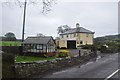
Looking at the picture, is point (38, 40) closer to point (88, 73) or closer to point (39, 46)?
point (39, 46)

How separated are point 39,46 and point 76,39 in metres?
25.8

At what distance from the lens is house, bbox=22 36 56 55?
39.3 meters

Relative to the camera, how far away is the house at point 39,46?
3934 cm

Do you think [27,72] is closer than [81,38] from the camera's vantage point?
Yes

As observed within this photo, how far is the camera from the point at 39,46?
132 feet

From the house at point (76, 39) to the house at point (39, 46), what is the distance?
20.5 m

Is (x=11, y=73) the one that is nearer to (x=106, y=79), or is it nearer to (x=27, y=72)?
(x=27, y=72)

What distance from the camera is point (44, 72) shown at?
18.2 metres

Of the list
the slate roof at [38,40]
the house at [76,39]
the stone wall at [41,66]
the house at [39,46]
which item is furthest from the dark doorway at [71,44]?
the stone wall at [41,66]

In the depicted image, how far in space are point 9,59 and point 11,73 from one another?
897mm

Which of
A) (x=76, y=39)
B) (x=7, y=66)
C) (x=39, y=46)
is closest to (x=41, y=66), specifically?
(x=7, y=66)

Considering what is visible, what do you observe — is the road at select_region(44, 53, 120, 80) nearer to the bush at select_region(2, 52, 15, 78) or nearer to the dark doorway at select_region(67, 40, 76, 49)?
the bush at select_region(2, 52, 15, 78)

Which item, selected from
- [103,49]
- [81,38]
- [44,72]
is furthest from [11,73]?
[81,38]

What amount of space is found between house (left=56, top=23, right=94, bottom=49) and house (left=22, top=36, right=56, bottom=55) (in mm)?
20503
